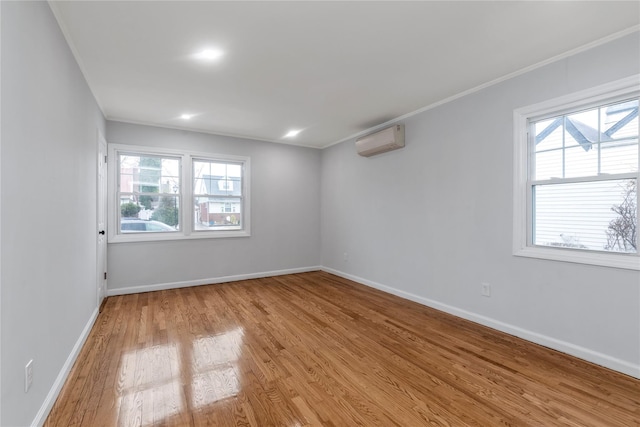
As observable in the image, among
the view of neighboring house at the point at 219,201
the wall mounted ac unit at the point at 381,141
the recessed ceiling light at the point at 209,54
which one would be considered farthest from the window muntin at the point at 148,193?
the wall mounted ac unit at the point at 381,141

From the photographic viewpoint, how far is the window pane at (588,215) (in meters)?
2.25

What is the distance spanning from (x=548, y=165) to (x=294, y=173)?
400cm

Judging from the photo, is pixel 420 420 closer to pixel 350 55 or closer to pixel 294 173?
pixel 350 55

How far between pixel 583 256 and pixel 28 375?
3.87m

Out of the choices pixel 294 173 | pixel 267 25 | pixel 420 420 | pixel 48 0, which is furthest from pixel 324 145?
pixel 420 420

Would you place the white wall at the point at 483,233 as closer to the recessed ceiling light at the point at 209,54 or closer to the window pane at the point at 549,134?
the window pane at the point at 549,134

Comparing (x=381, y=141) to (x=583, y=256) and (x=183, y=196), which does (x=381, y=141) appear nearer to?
(x=583, y=256)

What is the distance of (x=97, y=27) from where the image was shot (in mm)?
2129

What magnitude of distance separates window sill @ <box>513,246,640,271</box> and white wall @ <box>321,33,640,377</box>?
6 cm

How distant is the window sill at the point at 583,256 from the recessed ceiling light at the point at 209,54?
331 cm

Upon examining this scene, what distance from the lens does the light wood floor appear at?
5.70ft

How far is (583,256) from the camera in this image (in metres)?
2.43

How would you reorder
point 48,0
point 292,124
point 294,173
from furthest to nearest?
1. point 294,173
2. point 292,124
3. point 48,0

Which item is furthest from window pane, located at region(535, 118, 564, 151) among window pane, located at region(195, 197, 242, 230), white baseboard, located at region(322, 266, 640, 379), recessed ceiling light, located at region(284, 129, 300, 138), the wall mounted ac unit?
window pane, located at region(195, 197, 242, 230)
